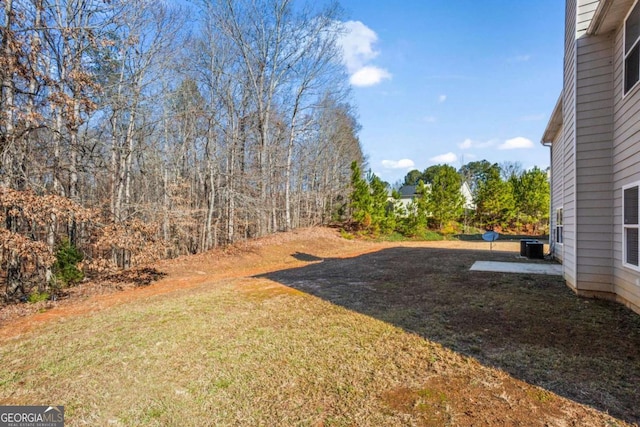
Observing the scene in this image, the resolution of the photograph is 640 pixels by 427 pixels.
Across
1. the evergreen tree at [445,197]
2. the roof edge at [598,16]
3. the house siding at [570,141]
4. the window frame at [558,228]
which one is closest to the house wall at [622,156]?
the roof edge at [598,16]

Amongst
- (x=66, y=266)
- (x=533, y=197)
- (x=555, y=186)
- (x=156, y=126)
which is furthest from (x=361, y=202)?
(x=66, y=266)

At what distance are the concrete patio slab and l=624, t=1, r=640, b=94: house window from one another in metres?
4.02

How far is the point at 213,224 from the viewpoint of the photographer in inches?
544

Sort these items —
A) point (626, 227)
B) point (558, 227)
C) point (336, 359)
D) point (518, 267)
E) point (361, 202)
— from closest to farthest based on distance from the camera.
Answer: point (336, 359), point (626, 227), point (518, 267), point (558, 227), point (361, 202)

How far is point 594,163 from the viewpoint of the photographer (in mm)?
4477

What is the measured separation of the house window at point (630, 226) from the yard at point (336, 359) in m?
0.70

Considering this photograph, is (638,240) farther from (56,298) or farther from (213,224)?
(213,224)

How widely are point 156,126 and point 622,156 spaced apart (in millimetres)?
13408

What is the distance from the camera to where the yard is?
205 cm

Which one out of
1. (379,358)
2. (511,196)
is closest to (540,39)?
(379,358)

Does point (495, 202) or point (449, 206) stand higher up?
point (495, 202)

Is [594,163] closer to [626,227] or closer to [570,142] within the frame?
A: [570,142]

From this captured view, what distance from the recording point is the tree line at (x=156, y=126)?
523 cm

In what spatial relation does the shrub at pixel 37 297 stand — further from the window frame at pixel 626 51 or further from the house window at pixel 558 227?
the house window at pixel 558 227
